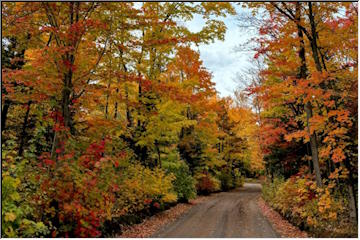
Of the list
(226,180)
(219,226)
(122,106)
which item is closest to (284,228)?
(219,226)

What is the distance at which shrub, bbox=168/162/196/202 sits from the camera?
20.2m

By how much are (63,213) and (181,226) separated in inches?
244

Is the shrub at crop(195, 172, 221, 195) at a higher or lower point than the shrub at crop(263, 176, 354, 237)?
lower

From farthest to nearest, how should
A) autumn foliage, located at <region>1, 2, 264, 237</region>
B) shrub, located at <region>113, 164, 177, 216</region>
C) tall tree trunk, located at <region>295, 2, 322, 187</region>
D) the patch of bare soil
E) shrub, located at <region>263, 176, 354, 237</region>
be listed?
shrub, located at <region>113, 164, 177, 216</region>, tall tree trunk, located at <region>295, 2, 322, 187</region>, the patch of bare soil, shrub, located at <region>263, 176, 354, 237</region>, autumn foliage, located at <region>1, 2, 264, 237</region>

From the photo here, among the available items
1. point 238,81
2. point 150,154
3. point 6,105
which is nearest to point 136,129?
point 150,154

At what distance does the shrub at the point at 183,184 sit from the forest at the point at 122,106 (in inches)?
87.2

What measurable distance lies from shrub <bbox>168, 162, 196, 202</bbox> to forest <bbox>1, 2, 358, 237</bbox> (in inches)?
87.2

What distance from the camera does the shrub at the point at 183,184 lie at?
66.1 ft

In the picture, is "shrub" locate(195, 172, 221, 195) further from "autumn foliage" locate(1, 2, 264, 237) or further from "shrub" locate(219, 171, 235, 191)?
"autumn foliage" locate(1, 2, 264, 237)

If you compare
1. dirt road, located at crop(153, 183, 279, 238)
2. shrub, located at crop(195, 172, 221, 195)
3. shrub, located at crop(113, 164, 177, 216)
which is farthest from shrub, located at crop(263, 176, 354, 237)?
shrub, located at crop(195, 172, 221, 195)

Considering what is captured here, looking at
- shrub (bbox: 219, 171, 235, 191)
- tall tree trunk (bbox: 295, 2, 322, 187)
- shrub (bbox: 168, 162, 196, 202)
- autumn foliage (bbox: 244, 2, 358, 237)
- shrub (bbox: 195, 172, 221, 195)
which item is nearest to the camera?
autumn foliage (bbox: 244, 2, 358, 237)

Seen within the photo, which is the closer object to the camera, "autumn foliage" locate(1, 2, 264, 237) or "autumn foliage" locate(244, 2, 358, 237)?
"autumn foliage" locate(1, 2, 264, 237)

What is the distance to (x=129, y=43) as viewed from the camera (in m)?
12.0

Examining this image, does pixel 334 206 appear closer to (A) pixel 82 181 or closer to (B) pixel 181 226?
(B) pixel 181 226
